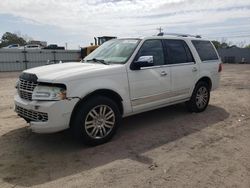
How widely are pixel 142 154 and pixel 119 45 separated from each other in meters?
2.40

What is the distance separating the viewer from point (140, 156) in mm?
4723

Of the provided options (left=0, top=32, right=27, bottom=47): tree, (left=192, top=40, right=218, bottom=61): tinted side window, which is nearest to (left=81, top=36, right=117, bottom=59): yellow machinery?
(left=192, top=40, right=218, bottom=61): tinted side window

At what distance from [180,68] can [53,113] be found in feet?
10.5

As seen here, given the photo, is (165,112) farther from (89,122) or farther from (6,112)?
(6,112)

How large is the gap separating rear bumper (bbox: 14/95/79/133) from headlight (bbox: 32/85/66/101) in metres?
0.06

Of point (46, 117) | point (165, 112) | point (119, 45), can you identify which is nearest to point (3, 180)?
point (46, 117)

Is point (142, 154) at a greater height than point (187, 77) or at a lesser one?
lesser

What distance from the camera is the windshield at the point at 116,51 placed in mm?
5746

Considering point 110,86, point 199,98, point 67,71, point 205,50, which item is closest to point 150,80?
point 110,86

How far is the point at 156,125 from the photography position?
21.0ft

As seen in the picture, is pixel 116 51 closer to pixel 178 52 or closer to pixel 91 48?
pixel 178 52

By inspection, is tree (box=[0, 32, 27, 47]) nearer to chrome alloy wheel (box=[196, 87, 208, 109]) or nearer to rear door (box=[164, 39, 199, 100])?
chrome alloy wheel (box=[196, 87, 208, 109])

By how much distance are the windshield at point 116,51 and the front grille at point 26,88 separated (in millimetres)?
1466

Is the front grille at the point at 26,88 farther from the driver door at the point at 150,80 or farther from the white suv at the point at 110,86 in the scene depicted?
the driver door at the point at 150,80
